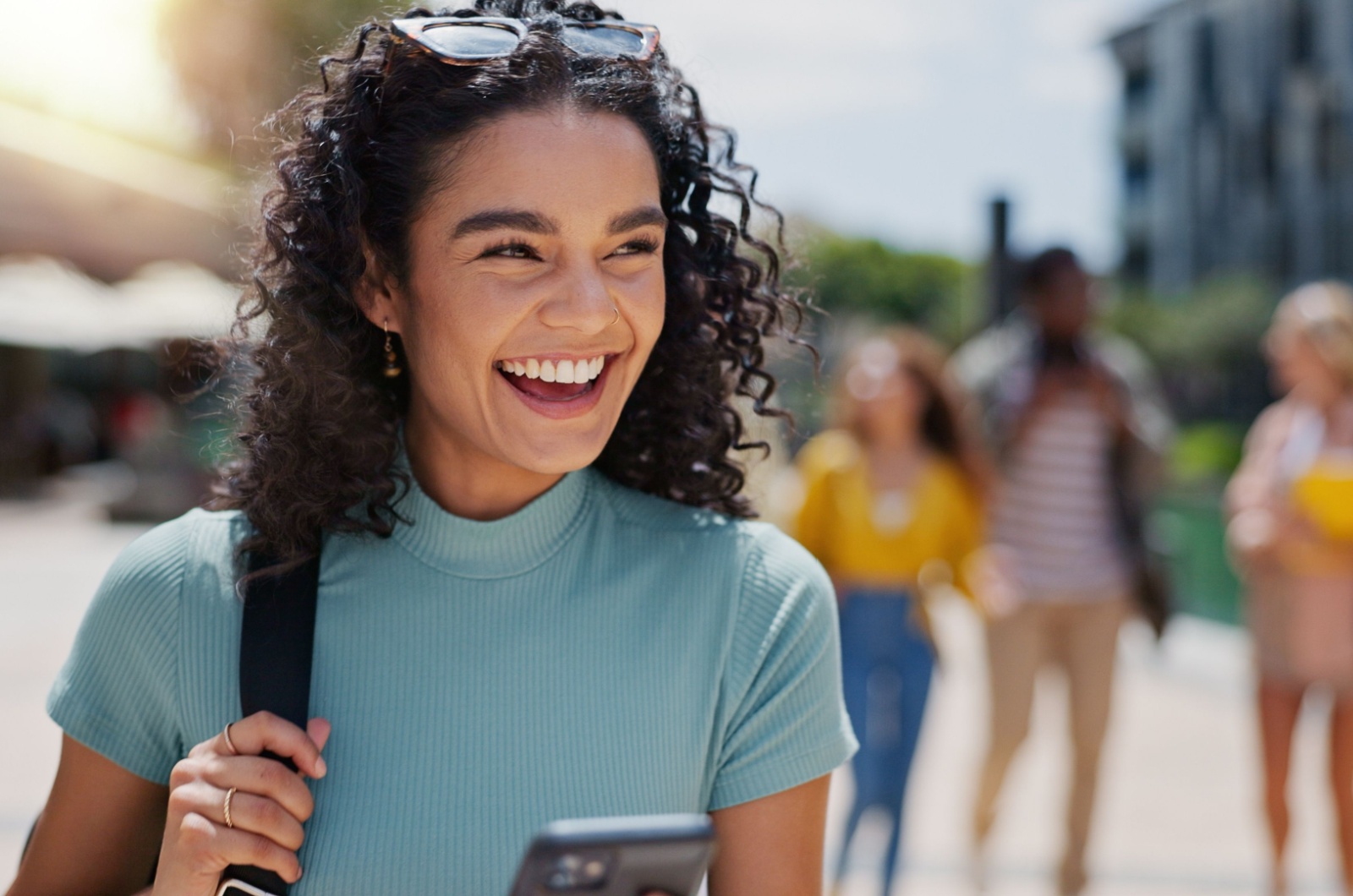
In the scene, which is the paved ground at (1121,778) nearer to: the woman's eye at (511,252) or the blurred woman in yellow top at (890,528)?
the blurred woman in yellow top at (890,528)

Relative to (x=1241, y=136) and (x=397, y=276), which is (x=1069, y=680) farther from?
(x=1241, y=136)

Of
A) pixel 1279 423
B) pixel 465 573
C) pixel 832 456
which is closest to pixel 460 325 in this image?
pixel 465 573

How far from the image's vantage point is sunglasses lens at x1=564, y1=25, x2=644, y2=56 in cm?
157

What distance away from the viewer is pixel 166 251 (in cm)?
1836

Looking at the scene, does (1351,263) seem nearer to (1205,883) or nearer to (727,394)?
(1205,883)

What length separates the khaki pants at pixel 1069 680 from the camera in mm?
4258

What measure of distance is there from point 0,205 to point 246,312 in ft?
51.8

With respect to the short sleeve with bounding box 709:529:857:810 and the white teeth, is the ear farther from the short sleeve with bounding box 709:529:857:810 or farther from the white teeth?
the short sleeve with bounding box 709:529:857:810

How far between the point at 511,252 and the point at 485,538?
0.36m

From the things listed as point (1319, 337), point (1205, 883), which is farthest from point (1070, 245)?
point (1205, 883)

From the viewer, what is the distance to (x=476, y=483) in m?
1.68

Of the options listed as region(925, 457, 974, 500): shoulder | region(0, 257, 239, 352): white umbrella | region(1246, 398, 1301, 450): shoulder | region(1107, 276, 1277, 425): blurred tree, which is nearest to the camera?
region(1246, 398, 1301, 450): shoulder

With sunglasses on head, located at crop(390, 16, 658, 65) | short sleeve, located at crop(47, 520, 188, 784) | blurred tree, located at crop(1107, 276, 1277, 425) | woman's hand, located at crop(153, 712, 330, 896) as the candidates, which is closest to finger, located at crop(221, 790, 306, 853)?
woman's hand, located at crop(153, 712, 330, 896)

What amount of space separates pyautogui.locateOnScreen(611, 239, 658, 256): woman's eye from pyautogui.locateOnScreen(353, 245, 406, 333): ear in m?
0.30
